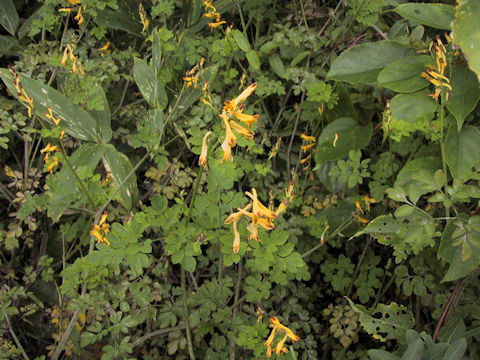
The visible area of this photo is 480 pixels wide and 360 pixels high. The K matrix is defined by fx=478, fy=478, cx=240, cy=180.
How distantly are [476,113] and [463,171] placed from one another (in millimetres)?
431

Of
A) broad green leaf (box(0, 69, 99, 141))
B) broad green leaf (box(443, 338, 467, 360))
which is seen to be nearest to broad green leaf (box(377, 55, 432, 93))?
broad green leaf (box(443, 338, 467, 360))

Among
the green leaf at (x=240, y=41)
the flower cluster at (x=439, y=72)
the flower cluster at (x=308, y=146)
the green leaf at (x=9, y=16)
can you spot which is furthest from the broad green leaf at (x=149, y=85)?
the flower cluster at (x=439, y=72)

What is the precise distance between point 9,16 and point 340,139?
1.44 m

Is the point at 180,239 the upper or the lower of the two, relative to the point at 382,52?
lower

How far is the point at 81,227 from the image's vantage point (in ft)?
5.69

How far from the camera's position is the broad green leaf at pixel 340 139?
1626 millimetres

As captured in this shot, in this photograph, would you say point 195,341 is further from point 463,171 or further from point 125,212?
point 463,171

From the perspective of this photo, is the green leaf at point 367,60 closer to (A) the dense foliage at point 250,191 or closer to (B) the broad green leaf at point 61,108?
(A) the dense foliage at point 250,191

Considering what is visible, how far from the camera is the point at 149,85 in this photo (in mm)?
1717

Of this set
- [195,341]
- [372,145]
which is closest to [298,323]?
[195,341]

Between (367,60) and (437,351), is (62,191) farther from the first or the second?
(437,351)

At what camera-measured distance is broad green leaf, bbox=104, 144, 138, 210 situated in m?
1.62

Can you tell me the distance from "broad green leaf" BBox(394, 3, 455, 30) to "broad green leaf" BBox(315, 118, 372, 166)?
45cm

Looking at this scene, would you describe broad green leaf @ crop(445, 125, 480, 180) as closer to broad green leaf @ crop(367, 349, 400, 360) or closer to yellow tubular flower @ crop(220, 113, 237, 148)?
broad green leaf @ crop(367, 349, 400, 360)
